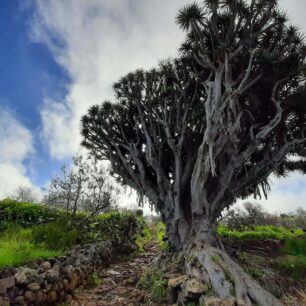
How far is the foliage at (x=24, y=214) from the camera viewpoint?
35.7 feet

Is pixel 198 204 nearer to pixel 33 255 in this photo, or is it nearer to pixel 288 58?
pixel 33 255

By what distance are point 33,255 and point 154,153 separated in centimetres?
538

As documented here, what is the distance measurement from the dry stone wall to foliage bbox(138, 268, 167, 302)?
59.9 inches

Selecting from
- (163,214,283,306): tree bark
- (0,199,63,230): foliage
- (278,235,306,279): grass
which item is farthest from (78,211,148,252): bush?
(278,235,306,279): grass

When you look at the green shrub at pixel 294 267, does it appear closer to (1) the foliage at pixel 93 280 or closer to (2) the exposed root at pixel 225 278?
(2) the exposed root at pixel 225 278

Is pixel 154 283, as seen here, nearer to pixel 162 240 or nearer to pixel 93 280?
pixel 93 280

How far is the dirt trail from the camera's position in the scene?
672 centimetres

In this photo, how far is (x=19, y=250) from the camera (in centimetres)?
655

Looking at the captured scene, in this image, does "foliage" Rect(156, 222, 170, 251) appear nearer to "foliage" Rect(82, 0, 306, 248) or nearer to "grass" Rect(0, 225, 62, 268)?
"foliage" Rect(82, 0, 306, 248)

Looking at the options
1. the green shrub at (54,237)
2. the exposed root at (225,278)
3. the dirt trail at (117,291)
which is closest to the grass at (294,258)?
the exposed root at (225,278)

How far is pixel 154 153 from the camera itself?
1069 centimetres

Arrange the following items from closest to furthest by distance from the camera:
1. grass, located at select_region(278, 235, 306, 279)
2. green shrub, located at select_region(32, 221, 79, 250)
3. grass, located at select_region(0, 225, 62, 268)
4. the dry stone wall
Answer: the dry stone wall, grass, located at select_region(0, 225, 62, 268), green shrub, located at select_region(32, 221, 79, 250), grass, located at select_region(278, 235, 306, 279)

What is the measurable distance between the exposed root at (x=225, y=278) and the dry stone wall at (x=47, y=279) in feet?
8.71

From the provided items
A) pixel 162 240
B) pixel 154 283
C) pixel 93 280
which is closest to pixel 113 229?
pixel 162 240
